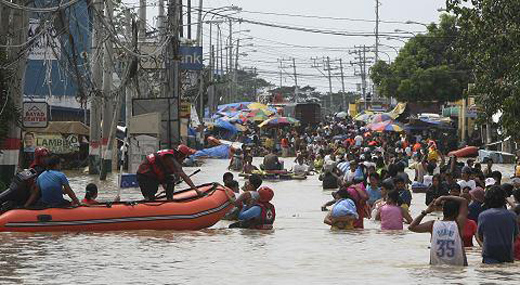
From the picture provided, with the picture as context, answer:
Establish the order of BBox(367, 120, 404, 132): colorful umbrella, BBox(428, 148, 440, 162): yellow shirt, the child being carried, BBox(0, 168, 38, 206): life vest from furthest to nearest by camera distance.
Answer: BBox(367, 120, 404, 132): colorful umbrella < BBox(428, 148, 440, 162): yellow shirt < the child being carried < BBox(0, 168, 38, 206): life vest

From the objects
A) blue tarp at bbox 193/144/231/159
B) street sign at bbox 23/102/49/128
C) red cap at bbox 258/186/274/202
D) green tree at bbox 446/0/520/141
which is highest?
green tree at bbox 446/0/520/141

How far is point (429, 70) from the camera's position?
274 ft

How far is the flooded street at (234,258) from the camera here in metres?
15.1

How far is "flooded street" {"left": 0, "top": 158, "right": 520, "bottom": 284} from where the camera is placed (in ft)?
49.7

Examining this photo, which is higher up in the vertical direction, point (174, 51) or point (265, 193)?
point (174, 51)

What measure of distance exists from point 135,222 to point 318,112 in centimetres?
8341

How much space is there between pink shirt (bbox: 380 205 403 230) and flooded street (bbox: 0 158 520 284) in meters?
0.16

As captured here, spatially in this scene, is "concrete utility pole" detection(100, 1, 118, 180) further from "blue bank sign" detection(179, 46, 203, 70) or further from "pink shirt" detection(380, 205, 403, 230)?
"pink shirt" detection(380, 205, 403, 230)

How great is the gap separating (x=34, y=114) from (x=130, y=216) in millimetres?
5895

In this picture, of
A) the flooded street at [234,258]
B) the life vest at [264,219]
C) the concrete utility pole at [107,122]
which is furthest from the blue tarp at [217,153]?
the life vest at [264,219]

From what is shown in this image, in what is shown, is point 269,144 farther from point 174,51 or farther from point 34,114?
point 34,114

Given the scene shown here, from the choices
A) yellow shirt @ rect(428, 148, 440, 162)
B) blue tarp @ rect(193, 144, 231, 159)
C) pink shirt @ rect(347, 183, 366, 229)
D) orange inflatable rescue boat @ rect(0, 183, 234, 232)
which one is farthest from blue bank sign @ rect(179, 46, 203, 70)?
pink shirt @ rect(347, 183, 366, 229)

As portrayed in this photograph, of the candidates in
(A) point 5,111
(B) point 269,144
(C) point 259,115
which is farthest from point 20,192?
(C) point 259,115

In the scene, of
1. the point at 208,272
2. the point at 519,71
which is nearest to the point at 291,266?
the point at 208,272
